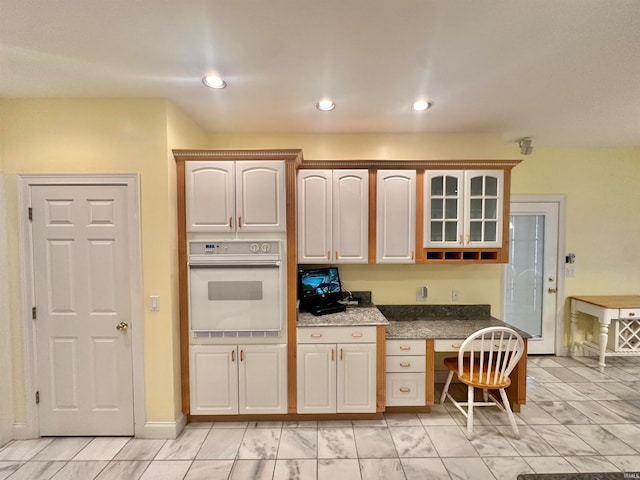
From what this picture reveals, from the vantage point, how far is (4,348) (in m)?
2.17

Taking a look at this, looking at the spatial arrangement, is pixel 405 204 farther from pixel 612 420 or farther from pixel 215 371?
pixel 612 420

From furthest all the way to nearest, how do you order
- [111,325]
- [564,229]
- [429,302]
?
[564,229], [429,302], [111,325]

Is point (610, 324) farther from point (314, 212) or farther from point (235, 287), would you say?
point (235, 287)

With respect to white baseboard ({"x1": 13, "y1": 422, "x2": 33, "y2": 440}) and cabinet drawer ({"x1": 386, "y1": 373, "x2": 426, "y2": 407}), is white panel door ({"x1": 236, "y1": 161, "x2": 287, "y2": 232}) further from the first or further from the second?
white baseboard ({"x1": 13, "y1": 422, "x2": 33, "y2": 440})

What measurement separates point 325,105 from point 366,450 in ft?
8.85

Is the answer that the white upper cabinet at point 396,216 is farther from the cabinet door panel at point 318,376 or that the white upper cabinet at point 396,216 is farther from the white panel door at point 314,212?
the cabinet door panel at point 318,376

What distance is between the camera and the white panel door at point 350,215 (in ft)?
8.75

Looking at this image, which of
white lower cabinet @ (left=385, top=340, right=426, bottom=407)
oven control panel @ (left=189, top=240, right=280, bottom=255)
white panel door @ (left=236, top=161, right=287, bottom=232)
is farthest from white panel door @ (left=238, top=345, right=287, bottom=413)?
white panel door @ (left=236, top=161, right=287, bottom=232)

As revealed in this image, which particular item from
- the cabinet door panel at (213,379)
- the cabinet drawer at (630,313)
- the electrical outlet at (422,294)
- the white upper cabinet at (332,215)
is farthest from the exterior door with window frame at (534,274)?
the cabinet door panel at (213,379)

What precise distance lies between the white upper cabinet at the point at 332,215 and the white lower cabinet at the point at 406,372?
0.92 meters

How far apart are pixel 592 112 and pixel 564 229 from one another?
1.59 m

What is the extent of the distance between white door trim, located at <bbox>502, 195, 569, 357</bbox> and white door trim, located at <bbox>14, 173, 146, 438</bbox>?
13.2ft

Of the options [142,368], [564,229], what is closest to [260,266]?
[142,368]

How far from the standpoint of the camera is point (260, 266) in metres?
2.34
